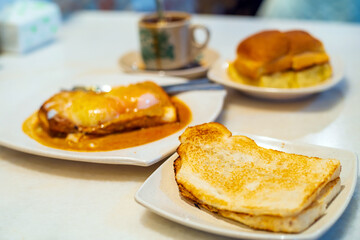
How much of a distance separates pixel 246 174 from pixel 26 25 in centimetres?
151

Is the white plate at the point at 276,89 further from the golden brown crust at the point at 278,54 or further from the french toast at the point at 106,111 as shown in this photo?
the french toast at the point at 106,111

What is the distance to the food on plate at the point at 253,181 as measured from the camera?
61 cm

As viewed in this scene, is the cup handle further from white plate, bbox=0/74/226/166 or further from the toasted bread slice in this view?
the toasted bread slice

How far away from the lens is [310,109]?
1.17 metres

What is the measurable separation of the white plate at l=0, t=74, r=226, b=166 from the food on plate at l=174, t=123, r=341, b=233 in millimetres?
77

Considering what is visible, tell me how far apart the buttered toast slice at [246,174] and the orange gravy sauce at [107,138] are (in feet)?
0.55

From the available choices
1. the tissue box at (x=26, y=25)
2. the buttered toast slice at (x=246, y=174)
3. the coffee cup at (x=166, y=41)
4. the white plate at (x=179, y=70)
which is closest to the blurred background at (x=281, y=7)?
the tissue box at (x=26, y=25)

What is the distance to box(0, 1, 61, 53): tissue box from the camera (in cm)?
182

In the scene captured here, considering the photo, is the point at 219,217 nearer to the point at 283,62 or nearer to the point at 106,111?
the point at 106,111

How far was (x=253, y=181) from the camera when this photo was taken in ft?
2.25

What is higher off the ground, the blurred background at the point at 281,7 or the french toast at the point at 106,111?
the french toast at the point at 106,111

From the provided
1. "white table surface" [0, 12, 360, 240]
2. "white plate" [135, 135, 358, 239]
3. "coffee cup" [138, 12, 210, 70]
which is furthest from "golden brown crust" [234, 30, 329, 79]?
"white plate" [135, 135, 358, 239]

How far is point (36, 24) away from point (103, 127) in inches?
46.3

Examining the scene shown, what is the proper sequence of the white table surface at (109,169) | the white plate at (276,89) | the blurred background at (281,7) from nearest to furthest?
the white table surface at (109,169) < the white plate at (276,89) < the blurred background at (281,7)
